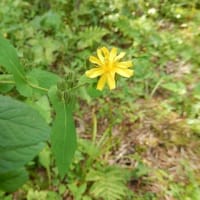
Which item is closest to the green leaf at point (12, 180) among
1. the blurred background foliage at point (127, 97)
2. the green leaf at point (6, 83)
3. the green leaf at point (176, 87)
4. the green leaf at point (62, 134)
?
the green leaf at point (62, 134)

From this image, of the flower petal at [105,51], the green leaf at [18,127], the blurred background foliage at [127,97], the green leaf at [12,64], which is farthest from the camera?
the blurred background foliage at [127,97]

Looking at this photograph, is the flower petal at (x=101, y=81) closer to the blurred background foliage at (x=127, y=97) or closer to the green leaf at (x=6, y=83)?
the green leaf at (x=6, y=83)

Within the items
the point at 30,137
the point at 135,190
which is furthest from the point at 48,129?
the point at 135,190

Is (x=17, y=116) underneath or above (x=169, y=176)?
above

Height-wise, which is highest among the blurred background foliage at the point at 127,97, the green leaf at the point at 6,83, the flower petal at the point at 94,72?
the flower petal at the point at 94,72

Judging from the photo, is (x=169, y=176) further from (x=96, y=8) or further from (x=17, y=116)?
(x=96, y=8)

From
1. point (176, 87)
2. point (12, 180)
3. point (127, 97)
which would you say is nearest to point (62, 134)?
point (12, 180)

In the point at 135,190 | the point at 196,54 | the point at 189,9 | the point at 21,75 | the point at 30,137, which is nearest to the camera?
the point at 30,137

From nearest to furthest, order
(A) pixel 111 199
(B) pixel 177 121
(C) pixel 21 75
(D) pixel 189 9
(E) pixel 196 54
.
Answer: (C) pixel 21 75 → (A) pixel 111 199 → (B) pixel 177 121 → (E) pixel 196 54 → (D) pixel 189 9
